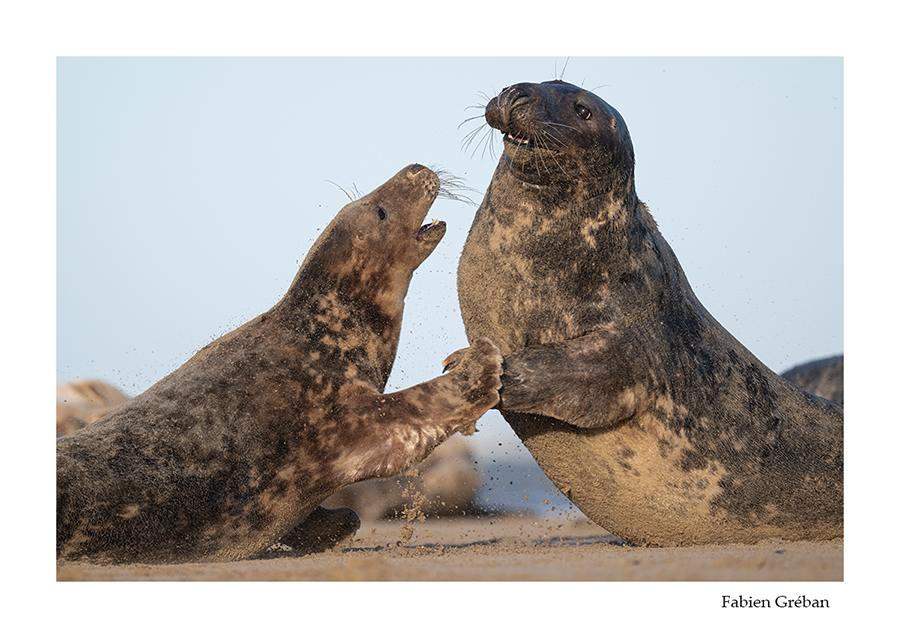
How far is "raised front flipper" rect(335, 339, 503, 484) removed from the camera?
18.2ft

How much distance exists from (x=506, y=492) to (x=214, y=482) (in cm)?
820

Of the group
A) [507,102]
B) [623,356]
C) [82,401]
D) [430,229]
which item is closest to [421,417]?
[623,356]

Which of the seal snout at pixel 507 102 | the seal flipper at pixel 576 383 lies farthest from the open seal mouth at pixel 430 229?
the seal flipper at pixel 576 383

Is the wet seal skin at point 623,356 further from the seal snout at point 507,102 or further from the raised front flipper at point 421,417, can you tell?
the raised front flipper at point 421,417

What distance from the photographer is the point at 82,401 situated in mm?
14273

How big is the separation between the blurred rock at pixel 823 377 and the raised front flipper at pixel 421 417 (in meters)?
7.68

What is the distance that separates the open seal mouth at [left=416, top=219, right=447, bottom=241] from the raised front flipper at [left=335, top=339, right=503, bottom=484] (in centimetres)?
156

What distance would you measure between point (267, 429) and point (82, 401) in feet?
32.5

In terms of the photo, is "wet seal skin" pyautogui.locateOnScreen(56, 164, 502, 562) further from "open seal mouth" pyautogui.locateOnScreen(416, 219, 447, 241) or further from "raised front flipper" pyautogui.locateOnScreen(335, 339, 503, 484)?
"open seal mouth" pyautogui.locateOnScreen(416, 219, 447, 241)

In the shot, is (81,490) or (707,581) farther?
(81,490)

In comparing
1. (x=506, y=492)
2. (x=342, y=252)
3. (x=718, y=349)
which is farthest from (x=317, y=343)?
(x=506, y=492)

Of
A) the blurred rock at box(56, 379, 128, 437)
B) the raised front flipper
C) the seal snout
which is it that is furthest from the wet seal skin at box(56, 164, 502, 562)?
the blurred rock at box(56, 379, 128, 437)

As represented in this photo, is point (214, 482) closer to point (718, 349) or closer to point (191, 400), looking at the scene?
point (191, 400)

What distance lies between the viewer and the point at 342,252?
6.82m
